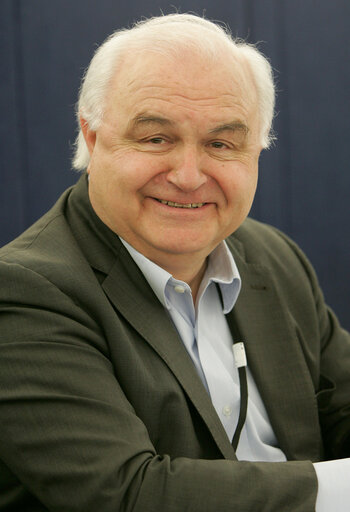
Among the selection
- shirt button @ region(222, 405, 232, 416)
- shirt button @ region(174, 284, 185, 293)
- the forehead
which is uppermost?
the forehead

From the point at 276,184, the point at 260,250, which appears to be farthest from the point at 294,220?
the point at 260,250

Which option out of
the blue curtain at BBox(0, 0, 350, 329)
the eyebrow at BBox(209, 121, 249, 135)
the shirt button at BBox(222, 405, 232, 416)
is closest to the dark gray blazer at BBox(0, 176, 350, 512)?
the shirt button at BBox(222, 405, 232, 416)

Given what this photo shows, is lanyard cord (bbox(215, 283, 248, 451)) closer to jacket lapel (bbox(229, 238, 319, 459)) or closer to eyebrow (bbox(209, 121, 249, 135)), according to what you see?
jacket lapel (bbox(229, 238, 319, 459))

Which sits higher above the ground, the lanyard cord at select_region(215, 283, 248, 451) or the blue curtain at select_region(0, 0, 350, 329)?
the blue curtain at select_region(0, 0, 350, 329)

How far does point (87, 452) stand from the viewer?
1.23 meters

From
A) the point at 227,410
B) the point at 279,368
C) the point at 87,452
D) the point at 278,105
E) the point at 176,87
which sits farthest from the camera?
the point at 278,105

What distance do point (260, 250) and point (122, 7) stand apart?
120cm

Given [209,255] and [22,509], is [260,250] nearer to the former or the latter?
[209,255]

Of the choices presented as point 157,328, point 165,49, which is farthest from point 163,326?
point 165,49

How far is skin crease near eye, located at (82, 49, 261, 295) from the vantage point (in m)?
1.48

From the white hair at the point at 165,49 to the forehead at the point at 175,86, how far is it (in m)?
0.02

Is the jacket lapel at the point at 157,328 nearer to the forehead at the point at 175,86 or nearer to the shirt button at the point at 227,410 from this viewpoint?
the shirt button at the point at 227,410

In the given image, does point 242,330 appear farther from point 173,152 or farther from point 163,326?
point 173,152

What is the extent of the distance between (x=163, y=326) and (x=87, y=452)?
359mm
